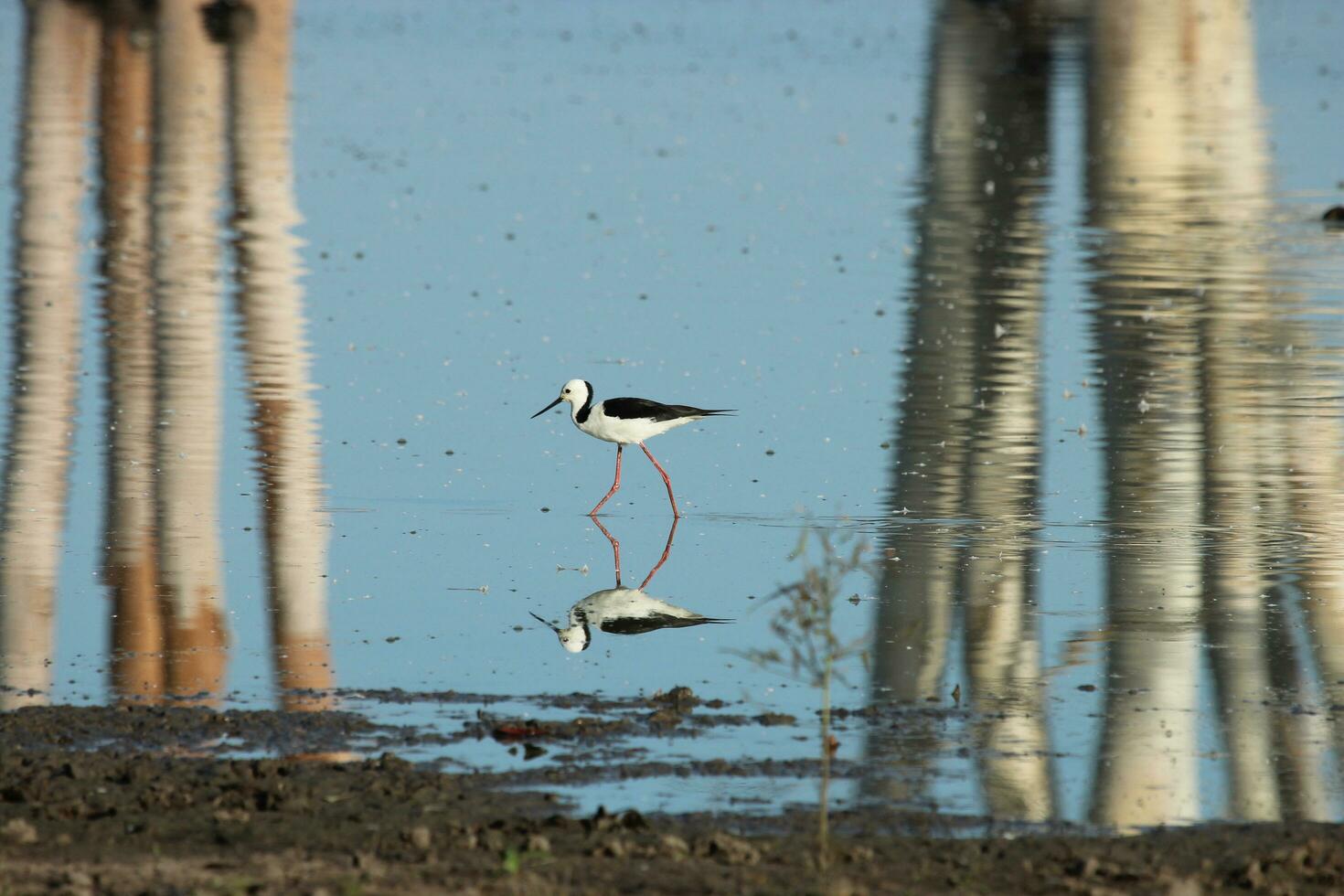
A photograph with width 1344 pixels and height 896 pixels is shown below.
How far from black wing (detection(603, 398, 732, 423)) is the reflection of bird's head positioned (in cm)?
258

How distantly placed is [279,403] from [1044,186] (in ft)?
49.3

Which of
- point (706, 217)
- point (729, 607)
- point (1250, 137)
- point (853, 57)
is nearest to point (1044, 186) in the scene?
point (706, 217)

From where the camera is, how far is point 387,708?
8.62 meters

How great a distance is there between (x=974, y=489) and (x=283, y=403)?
5083mm

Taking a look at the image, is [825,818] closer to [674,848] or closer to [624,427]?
[674,848]

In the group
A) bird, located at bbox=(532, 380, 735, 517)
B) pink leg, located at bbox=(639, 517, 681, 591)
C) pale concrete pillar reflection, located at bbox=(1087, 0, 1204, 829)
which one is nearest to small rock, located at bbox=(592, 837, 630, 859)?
pale concrete pillar reflection, located at bbox=(1087, 0, 1204, 829)

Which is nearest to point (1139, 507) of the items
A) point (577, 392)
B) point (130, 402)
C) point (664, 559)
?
point (664, 559)

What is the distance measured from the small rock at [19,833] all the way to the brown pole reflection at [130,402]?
1793 mm

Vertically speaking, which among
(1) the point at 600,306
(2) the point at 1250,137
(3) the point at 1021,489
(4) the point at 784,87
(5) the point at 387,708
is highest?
(4) the point at 784,87

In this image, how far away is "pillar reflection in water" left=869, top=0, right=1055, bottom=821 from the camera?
27.2 feet

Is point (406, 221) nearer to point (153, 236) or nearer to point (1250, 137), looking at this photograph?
point (153, 236)

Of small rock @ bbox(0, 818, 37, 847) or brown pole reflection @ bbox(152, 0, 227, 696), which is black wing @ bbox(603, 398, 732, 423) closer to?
brown pole reflection @ bbox(152, 0, 227, 696)

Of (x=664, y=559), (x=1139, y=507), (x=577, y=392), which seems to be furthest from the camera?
(x=577, y=392)

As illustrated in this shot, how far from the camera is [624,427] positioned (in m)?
12.7
